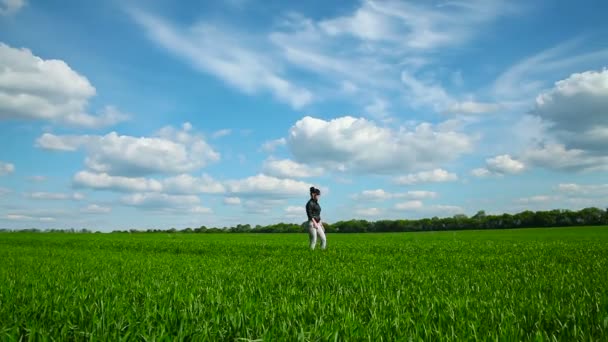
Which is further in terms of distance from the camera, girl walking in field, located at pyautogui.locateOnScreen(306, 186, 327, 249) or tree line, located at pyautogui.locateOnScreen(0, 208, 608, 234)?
tree line, located at pyautogui.locateOnScreen(0, 208, 608, 234)

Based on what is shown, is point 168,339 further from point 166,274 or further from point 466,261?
point 466,261

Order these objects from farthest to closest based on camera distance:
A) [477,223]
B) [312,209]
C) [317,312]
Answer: [477,223]
[312,209]
[317,312]

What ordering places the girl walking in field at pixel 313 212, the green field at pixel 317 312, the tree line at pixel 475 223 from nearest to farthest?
the green field at pixel 317 312, the girl walking in field at pixel 313 212, the tree line at pixel 475 223

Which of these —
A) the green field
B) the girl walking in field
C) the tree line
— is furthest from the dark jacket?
the tree line

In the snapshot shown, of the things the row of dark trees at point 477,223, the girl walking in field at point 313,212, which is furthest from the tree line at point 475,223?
the girl walking in field at point 313,212

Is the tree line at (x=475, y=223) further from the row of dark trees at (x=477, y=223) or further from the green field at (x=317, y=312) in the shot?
the green field at (x=317, y=312)

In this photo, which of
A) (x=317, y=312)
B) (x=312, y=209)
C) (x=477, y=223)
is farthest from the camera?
(x=477, y=223)

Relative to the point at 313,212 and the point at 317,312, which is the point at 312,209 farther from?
the point at 317,312

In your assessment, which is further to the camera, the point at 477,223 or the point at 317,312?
the point at 477,223

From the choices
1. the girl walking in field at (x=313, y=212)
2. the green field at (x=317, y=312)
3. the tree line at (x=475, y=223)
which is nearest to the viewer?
the green field at (x=317, y=312)

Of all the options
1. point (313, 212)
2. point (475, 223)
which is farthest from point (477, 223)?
point (313, 212)

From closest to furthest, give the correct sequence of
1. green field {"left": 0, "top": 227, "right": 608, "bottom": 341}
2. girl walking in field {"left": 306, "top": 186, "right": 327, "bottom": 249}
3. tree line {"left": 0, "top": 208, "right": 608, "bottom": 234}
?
green field {"left": 0, "top": 227, "right": 608, "bottom": 341}, girl walking in field {"left": 306, "top": 186, "right": 327, "bottom": 249}, tree line {"left": 0, "top": 208, "right": 608, "bottom": 234}

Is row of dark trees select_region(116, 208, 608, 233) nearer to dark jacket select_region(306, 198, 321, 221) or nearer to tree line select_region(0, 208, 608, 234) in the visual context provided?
tree line select_region(0, 208, 608, 234)

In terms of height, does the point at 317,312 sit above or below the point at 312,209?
below
